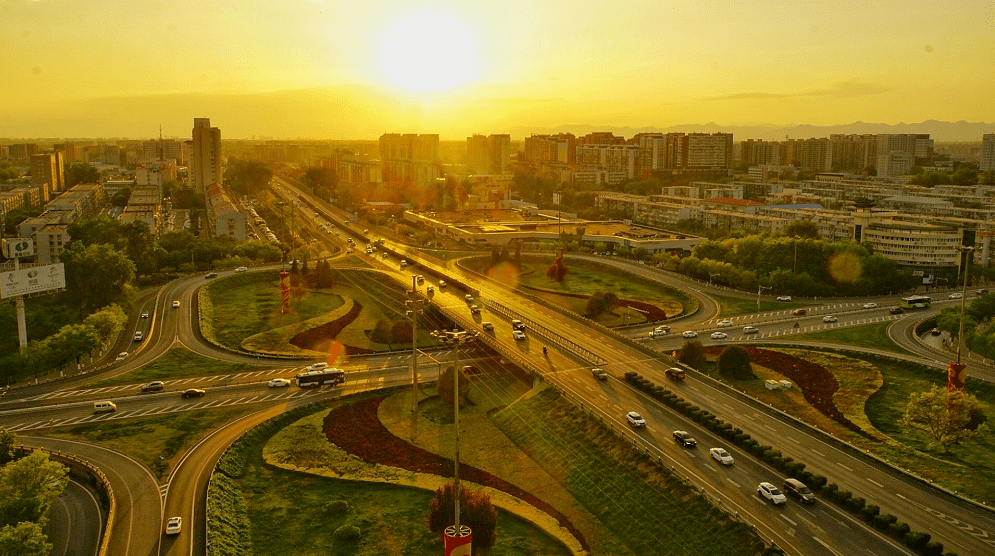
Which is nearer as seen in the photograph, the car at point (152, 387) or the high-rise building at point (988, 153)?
the car at point (152, 387)

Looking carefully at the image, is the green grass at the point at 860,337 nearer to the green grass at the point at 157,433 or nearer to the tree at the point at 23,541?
the green grass at the point at 157,433

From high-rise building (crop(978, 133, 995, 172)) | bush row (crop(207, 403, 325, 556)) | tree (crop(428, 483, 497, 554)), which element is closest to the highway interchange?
bush row (crop(207, 403, 325, 556))

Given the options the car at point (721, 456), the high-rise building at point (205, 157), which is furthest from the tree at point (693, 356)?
the high-rise building at point (205, 157)

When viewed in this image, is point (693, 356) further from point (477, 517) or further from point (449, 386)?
point (477, 517)

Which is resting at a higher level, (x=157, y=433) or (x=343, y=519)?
(x=157, y=433)

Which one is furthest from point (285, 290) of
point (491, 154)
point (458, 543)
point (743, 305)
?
point (491, 154)

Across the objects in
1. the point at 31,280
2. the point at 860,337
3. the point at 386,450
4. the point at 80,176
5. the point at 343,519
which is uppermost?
the point at 80,176

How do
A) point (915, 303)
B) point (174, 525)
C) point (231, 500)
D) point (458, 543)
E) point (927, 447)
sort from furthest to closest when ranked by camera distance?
point (915, 303)
point (927, 447)
point (231, 500)
point (174, 525)
point (458, 543)
